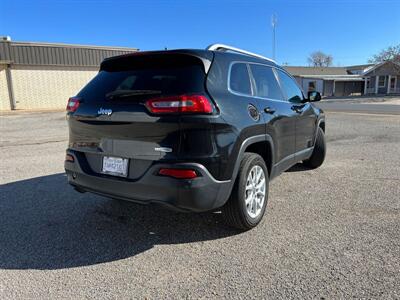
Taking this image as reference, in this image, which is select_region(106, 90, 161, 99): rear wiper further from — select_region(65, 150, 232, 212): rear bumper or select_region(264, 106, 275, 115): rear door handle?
select_region(264, 106, 275, 115): rear door handle

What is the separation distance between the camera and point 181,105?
2.88m

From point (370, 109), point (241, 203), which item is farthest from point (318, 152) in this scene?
point (370, 109)

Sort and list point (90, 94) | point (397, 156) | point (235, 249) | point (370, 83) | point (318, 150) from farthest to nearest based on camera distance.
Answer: point (370, 83) → point (397, 156) → point (318, 150) → point (90, 94) → point (235, 249)

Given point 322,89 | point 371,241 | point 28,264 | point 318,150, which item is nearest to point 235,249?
point 371,241

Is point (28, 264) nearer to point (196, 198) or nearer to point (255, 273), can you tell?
point (196, 198)

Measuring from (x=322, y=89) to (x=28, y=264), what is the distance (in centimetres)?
5356

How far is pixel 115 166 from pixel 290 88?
10.0 feet

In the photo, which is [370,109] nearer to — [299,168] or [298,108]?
[299,168]

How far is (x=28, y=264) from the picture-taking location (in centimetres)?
301

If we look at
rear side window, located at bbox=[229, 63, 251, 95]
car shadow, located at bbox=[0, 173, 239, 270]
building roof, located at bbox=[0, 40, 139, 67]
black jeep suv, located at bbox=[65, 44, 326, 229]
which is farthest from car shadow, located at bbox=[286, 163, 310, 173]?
building roof, located at bbox=[0, 40, 139, 67]

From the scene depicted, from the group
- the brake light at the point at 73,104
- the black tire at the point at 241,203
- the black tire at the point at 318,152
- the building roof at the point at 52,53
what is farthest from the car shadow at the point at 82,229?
the building roof at the point at 52,53

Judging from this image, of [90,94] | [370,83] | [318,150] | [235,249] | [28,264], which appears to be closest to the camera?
[28,264]

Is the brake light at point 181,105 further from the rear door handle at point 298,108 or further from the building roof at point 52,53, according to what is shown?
the building roof at point 52,53

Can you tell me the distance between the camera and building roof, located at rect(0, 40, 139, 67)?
2631 cm
